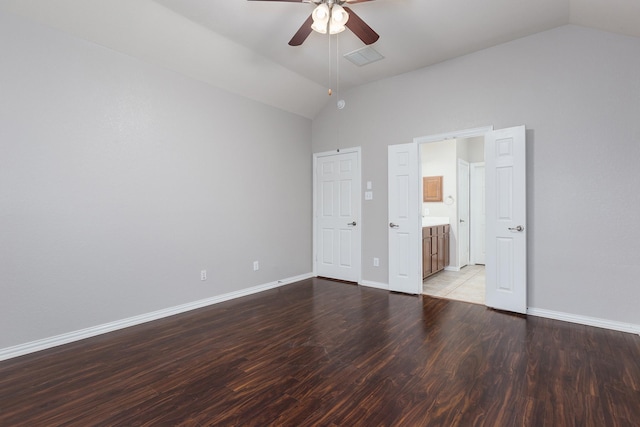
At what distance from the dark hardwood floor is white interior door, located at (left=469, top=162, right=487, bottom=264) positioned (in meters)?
3.37

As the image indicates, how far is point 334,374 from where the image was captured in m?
2.29

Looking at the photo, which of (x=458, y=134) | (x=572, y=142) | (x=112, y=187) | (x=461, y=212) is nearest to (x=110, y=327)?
(x=112, y=187)

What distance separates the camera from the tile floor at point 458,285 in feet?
14.1

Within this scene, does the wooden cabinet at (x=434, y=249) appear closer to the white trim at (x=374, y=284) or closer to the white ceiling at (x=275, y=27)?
the white trim at (x=374, y=284)

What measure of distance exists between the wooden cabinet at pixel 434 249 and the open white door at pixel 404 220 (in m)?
0.57

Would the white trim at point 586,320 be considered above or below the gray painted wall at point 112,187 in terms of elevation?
below

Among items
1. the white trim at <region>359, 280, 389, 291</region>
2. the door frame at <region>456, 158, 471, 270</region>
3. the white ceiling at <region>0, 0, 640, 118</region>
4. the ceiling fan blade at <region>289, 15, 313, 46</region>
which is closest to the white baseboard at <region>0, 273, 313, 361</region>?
the white trim at <region>359, 280, 389, 291</region>

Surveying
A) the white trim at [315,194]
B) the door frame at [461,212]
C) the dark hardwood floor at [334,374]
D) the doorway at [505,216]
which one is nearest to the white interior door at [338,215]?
the white trim at [315,194]

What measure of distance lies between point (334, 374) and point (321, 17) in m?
2.75

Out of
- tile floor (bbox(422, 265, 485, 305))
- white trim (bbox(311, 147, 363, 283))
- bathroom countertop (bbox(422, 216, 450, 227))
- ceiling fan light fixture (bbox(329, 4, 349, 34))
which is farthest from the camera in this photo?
bathroom countertop (bbox(422, 216, 450, 227))

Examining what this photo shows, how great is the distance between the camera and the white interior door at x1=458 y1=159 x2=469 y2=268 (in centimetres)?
618

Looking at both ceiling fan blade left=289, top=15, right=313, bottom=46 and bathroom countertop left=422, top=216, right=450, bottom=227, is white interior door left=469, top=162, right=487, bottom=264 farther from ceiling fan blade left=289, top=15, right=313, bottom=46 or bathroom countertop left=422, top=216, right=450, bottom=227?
ceiling fan blade left=289, top=15, right=313, bottom=46

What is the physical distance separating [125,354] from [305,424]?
1.81 m

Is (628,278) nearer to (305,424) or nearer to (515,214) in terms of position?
(515,214)
